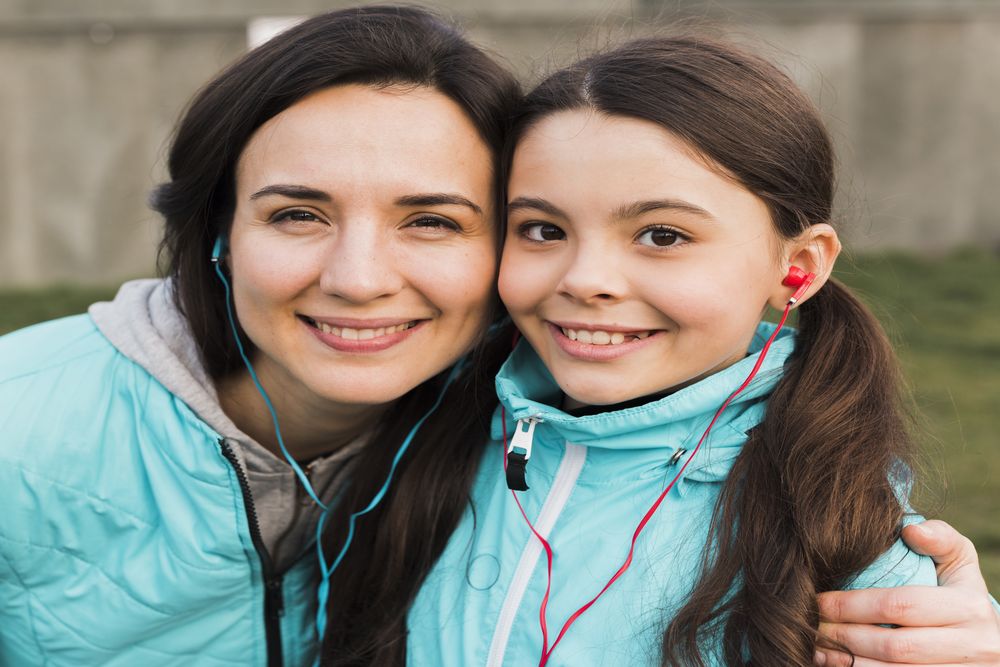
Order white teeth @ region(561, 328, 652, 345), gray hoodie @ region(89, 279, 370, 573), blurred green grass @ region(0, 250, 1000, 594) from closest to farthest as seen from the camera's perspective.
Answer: white teeth @ region(561, 328, 652, 345)
gray hoodie @ region(89, 279, 370, 573)
blurred green grass @ region(0, 250, 1000, 594)

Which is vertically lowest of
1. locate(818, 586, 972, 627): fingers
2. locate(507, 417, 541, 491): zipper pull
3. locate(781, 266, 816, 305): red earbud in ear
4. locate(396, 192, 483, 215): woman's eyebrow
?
locate(818, 586, 972, 627): fingers

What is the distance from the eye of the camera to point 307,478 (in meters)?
2.63

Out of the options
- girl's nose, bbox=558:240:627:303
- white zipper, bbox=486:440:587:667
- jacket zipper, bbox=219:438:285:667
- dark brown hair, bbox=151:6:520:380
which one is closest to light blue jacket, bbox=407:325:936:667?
white zipper, bbox=486:440:587:667

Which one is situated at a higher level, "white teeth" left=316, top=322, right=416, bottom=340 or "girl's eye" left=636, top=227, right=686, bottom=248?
"girl's eye" left=636, top=227, right=686, bottom=248

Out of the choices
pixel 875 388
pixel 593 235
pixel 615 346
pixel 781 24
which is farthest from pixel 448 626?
pixel 781 24

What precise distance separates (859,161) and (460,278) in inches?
222

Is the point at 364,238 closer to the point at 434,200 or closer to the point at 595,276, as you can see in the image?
the point at 434,200

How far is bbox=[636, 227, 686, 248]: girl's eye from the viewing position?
6.70 ft

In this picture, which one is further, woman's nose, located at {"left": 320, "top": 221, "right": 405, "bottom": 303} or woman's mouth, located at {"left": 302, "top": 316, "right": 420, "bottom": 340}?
woman's mouth, located at {"left": 302, "top": 316, "right": 420, "bottom": 340}

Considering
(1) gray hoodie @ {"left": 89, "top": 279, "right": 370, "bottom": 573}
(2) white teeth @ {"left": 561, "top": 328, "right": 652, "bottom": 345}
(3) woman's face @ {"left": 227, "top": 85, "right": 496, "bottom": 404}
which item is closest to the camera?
(2) white teeth @ {"left": 561, "top": 328, "right": 652, "bottom": 345}

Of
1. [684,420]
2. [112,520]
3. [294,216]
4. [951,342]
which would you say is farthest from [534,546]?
[951,342]

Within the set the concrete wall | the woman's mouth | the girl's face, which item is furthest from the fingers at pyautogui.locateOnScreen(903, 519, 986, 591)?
the concrete wall

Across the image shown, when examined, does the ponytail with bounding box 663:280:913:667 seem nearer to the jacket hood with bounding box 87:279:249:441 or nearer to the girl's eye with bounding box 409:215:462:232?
the girl's eye with bounding box 409:215:462:232

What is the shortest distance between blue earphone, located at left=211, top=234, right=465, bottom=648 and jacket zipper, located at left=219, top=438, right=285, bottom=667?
98 millimetres
